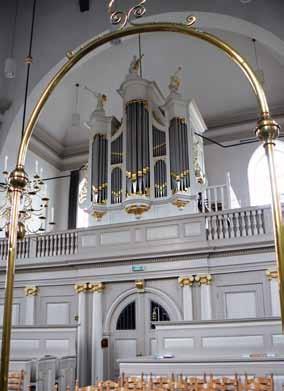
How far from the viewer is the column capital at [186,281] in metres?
8.98

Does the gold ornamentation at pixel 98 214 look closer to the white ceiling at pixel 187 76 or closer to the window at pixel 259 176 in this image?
the window at pixel 259 176

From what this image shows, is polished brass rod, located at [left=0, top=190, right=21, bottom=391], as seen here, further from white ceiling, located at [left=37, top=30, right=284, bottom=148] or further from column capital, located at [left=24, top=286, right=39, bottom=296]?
white ceiling, located at [left=37, top=30, right=284, bottom=148]

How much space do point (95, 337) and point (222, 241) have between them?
10.8 feet

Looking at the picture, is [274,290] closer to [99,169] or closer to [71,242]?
[71,242]

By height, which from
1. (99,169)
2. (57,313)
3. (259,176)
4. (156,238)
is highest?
(259,176)

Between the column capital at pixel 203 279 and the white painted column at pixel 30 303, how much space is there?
3.80 metres

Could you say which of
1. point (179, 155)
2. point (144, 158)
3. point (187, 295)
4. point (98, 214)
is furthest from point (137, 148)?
point (187, 295)

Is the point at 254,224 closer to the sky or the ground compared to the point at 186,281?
closer to the sky

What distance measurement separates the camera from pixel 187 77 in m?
13.9

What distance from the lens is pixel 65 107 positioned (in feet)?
48.3

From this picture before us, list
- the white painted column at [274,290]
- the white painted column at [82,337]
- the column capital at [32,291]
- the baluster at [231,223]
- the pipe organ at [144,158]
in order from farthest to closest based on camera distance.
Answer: the column capital at [32,291] < the pipe organ at [144,158] < the white painted column at [82,337] < the baluster at [231,223] < the white painted column at [274,290]

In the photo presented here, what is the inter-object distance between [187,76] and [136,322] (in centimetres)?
784

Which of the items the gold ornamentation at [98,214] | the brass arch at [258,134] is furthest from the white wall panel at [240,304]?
the brass arch at [258,134]

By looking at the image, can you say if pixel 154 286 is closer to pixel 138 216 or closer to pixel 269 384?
pixel 138 216
